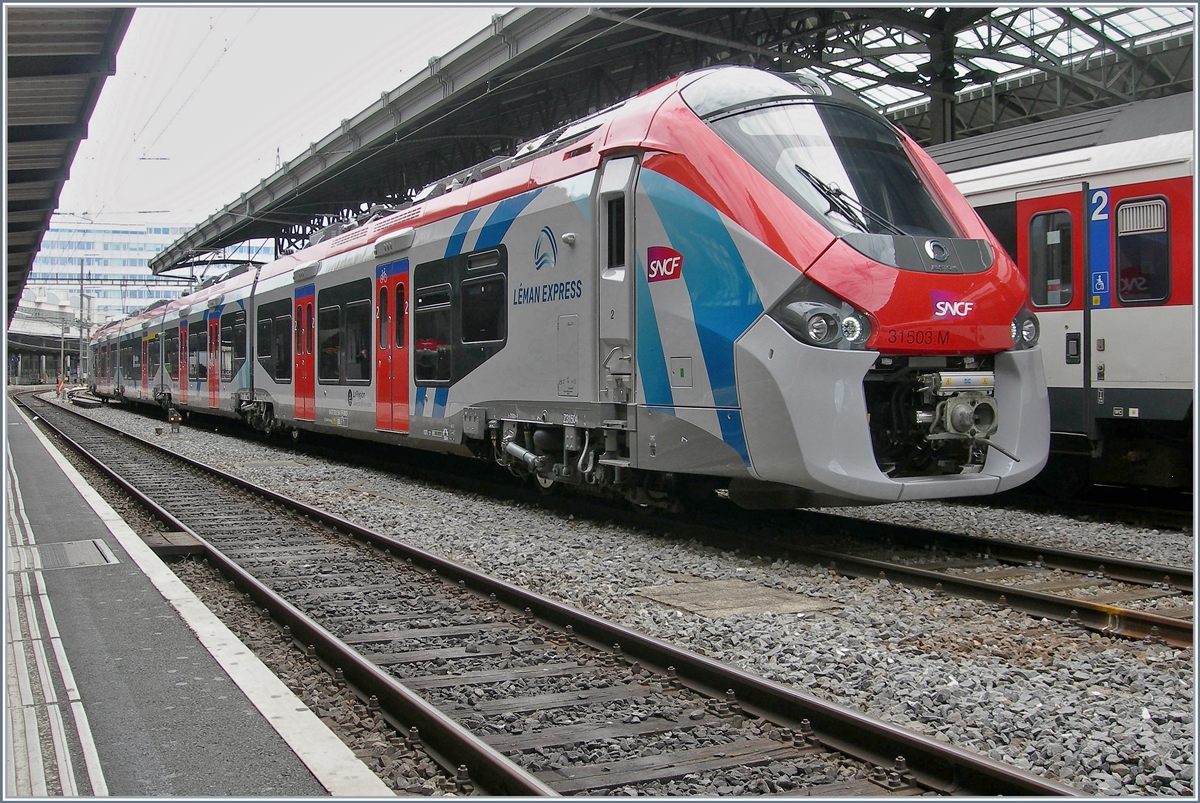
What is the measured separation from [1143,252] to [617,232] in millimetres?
4739

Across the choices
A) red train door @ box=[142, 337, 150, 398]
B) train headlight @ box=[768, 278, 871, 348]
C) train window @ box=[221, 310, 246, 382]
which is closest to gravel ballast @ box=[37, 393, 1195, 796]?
train headlight @ box=[768, 278, 871, 348]

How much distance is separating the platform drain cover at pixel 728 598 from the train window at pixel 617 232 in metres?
2.71

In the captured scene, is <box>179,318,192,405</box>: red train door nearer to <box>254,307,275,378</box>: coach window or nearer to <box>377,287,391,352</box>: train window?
<box>254,307,275,378</box>: coach window

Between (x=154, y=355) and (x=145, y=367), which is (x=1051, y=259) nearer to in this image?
(x=154, y=355)

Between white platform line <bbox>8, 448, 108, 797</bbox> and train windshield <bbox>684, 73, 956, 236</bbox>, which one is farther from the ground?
train windshield <bbox>684, 73, 956, 236</bbox>

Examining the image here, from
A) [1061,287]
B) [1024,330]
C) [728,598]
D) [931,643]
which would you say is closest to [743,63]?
[1061,287]

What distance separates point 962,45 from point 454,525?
2136 cm

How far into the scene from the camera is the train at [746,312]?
654cm

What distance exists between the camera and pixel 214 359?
2153cm

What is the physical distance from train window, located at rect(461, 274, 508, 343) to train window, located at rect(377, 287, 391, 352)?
7.58ft

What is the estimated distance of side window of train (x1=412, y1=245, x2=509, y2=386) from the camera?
9.83 meters

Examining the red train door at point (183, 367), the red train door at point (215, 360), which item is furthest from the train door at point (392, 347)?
the red train door at point (183, 367)

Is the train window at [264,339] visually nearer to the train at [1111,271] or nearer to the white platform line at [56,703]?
the white platform line at [56,703]

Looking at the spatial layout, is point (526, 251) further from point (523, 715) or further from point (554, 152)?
point (523, 715)
